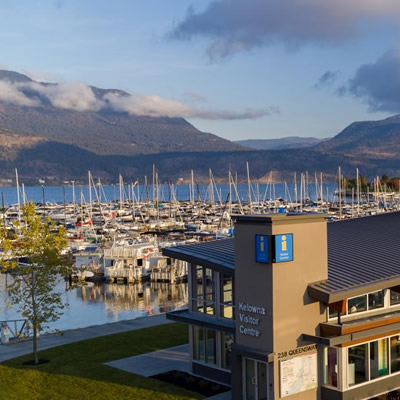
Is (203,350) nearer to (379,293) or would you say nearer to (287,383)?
(287,383)

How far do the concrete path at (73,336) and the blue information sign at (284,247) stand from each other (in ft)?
55.7

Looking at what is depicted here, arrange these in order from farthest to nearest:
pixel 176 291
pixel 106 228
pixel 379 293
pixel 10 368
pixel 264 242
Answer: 1. pixel 106 228
2. pixel 176 291
3. pixel 10 368
4. pixel 379 293
5. pixel 264 242

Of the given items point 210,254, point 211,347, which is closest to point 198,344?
point 211,347

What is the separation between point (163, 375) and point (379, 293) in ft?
34.0

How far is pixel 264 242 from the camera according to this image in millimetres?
25656

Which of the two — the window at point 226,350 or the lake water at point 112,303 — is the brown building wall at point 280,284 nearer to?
the window at point 226,350

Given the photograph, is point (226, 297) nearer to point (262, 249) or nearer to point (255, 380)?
point (255, 380)

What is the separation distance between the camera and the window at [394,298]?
28.7 metres

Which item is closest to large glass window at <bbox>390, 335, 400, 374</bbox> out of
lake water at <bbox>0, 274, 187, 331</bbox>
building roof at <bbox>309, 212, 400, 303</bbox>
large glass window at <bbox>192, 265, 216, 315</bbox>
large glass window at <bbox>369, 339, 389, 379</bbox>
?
large glass window at <bbox>369, 339, 389, 379</bbox>

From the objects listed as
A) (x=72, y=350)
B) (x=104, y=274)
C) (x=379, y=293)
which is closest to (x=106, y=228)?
(x=104, y=274)

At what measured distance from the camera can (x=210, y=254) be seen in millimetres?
30438

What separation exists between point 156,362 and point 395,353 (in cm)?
1155

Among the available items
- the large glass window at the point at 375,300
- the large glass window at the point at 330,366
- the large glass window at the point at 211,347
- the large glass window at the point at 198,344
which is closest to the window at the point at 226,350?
the large glass window at the point at 211,347

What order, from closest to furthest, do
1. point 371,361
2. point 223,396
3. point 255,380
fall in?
point 255,380, point 371,361, point 223,396
